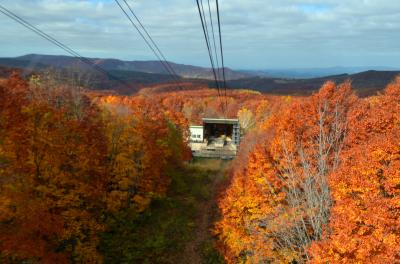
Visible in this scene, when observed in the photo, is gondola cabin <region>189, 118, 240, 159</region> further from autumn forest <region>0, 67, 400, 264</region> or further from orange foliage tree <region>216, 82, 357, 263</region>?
orange foliage tree <region>216, 82, 357, 263</region>

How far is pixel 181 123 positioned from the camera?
71188mm

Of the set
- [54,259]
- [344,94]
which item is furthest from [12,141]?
[344,94]

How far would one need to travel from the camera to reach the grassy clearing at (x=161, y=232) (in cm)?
2880

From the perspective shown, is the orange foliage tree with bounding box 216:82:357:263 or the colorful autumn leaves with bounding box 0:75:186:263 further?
the colorful autumn leaves with bounding box 0:75:186:263

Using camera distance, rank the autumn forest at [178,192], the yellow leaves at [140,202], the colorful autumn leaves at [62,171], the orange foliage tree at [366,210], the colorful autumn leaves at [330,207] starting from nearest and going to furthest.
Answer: the orange foliage tree at [366,210] → the colorful autumn leaves at [330,207] → the autumn forest at [178,192] → the colorful autumn leaves at [62,171] → the yellow leaves at [140,202]

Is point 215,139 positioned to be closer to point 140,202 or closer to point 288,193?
point 140,202

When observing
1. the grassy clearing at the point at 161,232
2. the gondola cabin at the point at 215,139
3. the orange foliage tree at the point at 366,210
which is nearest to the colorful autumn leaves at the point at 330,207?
the orange foliage tree at the point at 366,210

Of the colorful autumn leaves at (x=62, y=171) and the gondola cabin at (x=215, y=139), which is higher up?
the colorful autumn leaves at (x=62, y=171)

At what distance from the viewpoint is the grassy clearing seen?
1134 inches

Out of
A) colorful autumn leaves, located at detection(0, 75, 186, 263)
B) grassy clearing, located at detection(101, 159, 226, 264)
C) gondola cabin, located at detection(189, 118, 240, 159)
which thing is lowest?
grassy clearing, located at detection(101, 159, 226, 264)

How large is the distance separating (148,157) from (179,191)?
12.6 m

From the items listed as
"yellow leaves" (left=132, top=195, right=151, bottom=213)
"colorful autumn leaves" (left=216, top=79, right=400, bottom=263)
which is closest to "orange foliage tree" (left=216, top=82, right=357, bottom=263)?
"colorful autumn leaves" (left=216, top=79, right=400, bottom=263)

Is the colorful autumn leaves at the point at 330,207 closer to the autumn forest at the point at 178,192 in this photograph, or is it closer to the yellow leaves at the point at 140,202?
the autumn forest at the point at 178,192

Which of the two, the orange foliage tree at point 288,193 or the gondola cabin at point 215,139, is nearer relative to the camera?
the orange foliage tree at point 288,193
